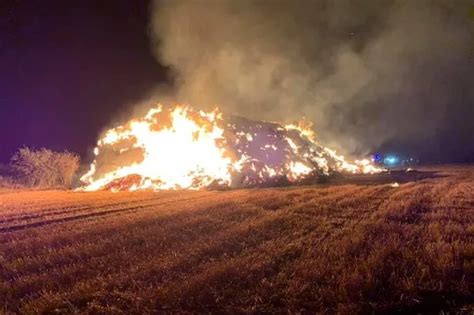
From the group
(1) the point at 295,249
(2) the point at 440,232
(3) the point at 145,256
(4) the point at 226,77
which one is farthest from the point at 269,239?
(4) the point at 226,77

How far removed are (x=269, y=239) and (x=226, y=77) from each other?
36958 millimetres

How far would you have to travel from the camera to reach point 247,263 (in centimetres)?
859

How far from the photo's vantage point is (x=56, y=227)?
14.9 metres

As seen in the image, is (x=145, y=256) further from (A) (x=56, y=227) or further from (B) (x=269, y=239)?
(A) (x=56, y=227)

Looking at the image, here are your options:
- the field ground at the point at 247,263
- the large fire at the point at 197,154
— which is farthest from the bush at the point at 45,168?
the field ground at the point at 247,263

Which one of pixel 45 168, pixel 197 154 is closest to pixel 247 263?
pixel 197 154

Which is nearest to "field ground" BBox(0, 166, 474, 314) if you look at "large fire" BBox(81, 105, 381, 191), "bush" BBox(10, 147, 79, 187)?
"large fire" BBox(81, 105, 381, 191)

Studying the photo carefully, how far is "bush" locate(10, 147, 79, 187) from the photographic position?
4275cm

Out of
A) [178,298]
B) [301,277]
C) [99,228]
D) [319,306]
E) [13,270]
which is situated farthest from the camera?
[99,228]

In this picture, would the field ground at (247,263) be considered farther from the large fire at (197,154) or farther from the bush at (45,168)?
the bush at (45,168)

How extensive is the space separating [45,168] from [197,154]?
17897 mm

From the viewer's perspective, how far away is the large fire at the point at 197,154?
32.6m

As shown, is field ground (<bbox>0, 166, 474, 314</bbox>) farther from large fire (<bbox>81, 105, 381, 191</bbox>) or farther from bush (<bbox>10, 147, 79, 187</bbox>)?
bush (<bbox>10, 147, 79, 187</bbox>)

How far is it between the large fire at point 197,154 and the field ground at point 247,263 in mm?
16766
